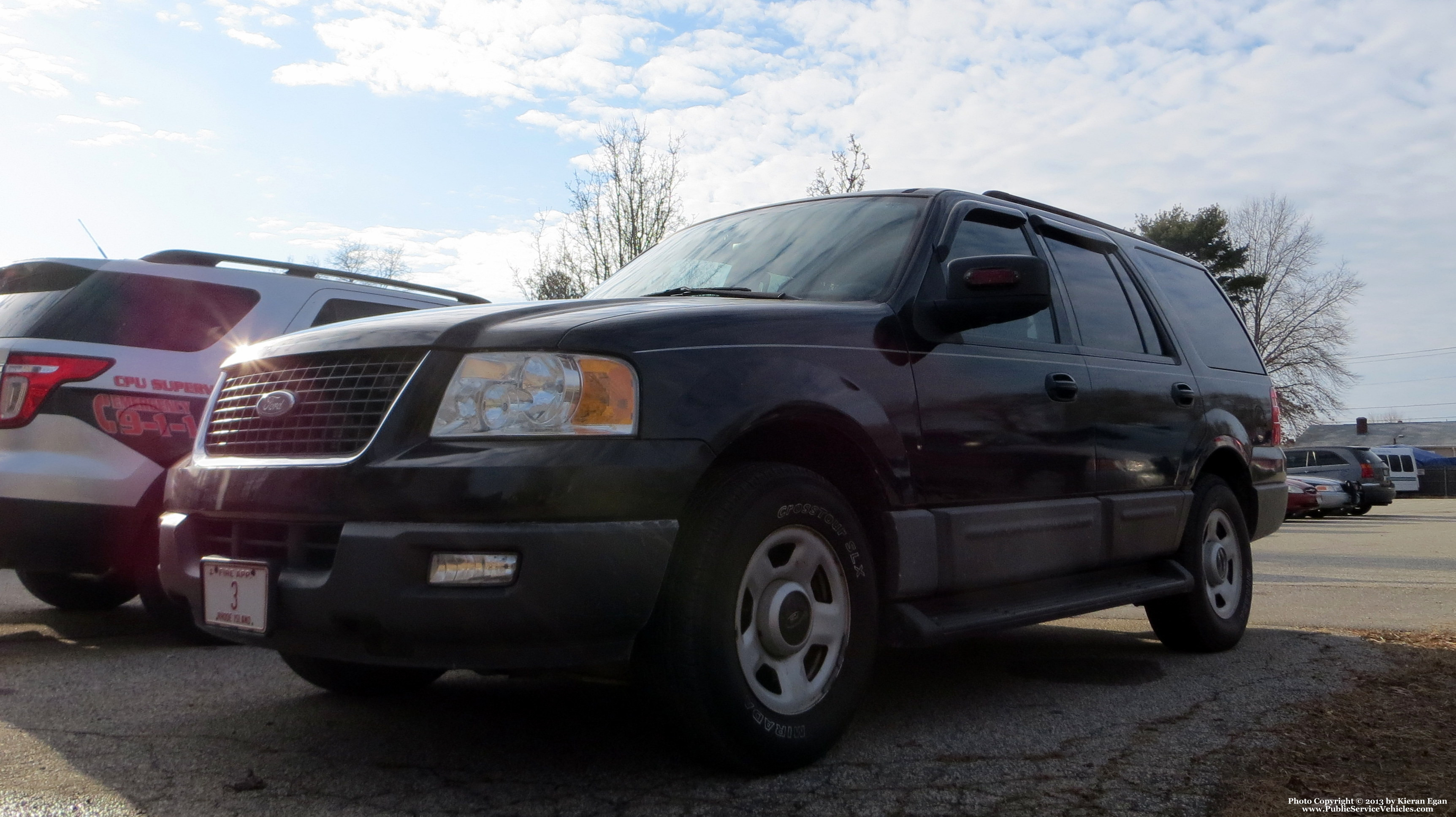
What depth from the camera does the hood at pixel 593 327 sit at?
2871 mm

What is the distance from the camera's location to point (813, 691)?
317 centimetres

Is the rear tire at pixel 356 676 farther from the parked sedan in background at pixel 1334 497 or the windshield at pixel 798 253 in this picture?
the parked sedan in background at pixel 1334 497

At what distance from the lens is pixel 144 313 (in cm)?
530

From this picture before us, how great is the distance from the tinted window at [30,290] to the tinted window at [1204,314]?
16.4 ft

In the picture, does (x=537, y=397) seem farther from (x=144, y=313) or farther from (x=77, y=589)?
(x=77, y=589)

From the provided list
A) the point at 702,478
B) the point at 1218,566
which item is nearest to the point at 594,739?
the point at 702,478

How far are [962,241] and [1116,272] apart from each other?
4.43 ft

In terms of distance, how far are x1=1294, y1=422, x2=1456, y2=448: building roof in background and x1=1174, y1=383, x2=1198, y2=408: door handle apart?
88.9 m

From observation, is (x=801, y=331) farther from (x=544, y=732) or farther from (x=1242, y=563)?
(x=1242, y=563)

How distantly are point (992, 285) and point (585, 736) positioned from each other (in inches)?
74.3

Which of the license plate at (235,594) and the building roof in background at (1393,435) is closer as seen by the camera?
the license plate at (235,594)

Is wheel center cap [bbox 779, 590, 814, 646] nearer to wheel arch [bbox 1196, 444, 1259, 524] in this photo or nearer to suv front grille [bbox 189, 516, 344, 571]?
suv front grille [bbox 189, 516, 344, 571]

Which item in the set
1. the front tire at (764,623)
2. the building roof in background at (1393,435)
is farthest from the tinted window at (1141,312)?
the building roof in background at (1393,435)

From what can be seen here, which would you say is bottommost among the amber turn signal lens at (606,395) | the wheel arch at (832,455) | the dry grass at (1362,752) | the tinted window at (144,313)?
the dry grass at (1362,752)
